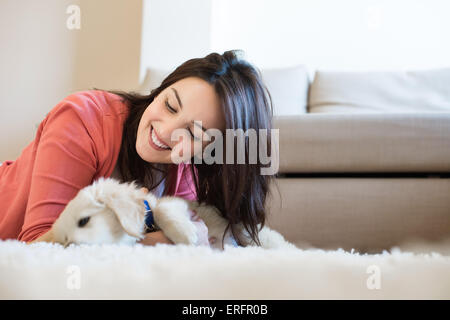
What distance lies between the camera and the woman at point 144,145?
36.3 inches

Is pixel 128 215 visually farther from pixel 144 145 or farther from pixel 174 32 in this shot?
pixel 174 32

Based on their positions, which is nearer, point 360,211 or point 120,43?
point 360,211

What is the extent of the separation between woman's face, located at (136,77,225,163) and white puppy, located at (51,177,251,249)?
183 millimetres

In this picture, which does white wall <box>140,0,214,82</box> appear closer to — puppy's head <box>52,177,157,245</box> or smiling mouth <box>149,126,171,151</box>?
smiling mouth <box>149,126,171,151</box>

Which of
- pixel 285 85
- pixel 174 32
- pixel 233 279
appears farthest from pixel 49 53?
pixel 233 279

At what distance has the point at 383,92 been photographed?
232 centimetres

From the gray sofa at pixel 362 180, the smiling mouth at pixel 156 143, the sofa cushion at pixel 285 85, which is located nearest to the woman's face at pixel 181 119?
the smiling mouth at pixel 156 143

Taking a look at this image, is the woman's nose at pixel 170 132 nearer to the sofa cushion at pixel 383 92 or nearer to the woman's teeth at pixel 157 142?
the woman's teeth at pixel 157 142

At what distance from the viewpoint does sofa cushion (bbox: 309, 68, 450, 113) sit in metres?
2.24

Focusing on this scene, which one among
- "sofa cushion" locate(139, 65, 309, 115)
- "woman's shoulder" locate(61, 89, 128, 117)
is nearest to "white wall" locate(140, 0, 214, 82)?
"sofa cushion" locate(139, 65, 309, 115)

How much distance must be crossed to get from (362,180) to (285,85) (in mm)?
1115

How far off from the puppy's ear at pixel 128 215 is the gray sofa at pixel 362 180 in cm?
75

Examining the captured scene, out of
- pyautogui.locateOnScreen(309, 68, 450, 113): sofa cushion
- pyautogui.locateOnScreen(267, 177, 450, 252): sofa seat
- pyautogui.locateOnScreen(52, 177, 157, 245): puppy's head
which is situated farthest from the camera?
pyautogui.locateOnScreen(309, 68, 450, 113): sofa cushion
